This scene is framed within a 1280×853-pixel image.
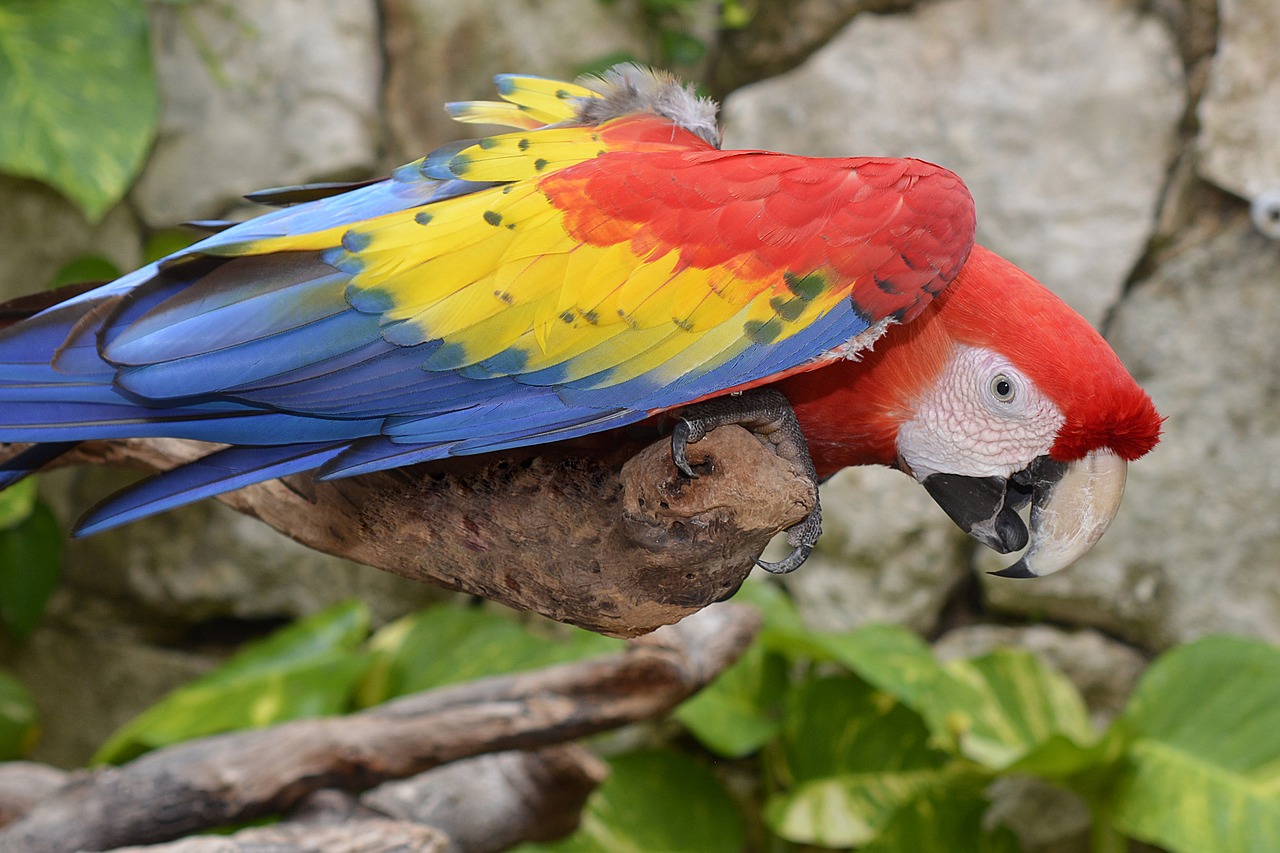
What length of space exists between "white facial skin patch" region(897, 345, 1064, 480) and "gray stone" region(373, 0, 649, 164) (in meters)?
1.35

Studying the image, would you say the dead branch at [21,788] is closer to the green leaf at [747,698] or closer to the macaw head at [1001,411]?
the green leaf at [747,698]

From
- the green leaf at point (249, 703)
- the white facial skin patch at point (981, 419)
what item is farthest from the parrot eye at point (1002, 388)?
the green leaf at point (249, 703)

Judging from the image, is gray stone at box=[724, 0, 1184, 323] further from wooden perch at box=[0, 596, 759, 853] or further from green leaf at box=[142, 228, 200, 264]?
green leaf at box=[142, 228, 200, 264]

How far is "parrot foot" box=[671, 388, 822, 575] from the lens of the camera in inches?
30.0

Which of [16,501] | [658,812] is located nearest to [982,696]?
[658,812]

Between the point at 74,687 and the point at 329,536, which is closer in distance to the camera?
the point at 329,536

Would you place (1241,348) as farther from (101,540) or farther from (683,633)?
(101,540)

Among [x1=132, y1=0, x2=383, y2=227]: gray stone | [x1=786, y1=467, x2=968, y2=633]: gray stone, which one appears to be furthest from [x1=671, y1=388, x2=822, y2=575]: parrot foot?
[x1=132, y1=0, x2=383, y2=227]: gray stone

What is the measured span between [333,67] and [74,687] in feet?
4.22

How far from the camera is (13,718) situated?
5.91 feet

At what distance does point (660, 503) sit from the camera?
0.73 m

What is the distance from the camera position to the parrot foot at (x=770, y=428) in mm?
763

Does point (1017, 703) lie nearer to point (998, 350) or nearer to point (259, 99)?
point (998, 350)

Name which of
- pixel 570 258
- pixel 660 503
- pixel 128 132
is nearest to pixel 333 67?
pixel 128 132
